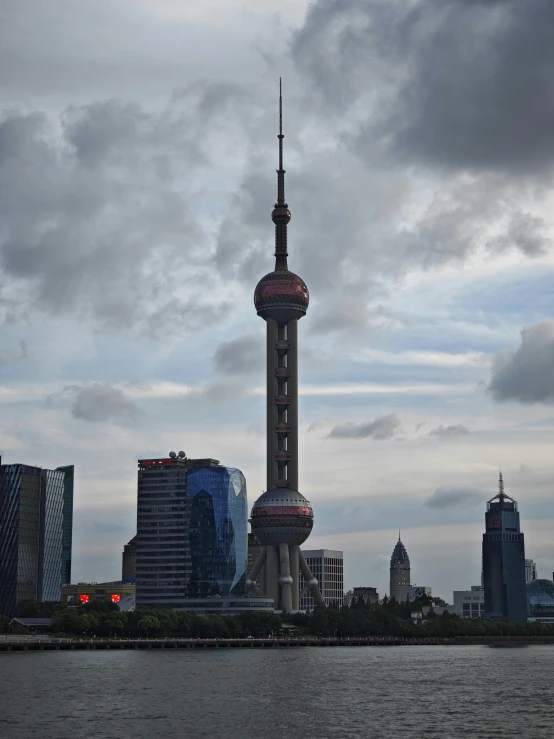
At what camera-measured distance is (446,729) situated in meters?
122

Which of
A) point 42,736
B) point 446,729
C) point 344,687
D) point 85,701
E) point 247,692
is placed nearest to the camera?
point 42,736

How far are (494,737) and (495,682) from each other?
77927 mm

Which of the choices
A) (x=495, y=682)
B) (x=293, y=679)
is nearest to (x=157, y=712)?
(x=293, y=679)

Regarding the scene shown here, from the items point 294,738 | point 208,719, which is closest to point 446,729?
point 294,738

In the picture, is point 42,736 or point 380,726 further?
point 380,726

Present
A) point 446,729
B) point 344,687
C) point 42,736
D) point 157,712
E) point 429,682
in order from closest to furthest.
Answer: point 42,736 < point 446,729 < point 157,712 < point 344,687 < point 429,682

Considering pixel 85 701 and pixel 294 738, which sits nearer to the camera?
pixel 294 738

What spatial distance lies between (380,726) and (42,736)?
3407 cm

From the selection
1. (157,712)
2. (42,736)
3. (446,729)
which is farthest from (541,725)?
(42,736)

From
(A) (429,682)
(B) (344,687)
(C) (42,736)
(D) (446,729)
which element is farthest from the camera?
(A) (429,682)

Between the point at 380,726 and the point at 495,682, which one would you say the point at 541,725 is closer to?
the point at 380,726

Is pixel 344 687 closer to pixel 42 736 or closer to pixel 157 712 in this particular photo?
pixel 157 712

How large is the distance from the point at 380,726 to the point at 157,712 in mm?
26559

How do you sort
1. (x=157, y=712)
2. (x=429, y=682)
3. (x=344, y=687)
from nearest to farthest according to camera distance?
(x=157, y=712)
(x=344, y=687)
(x=429, y=682)
